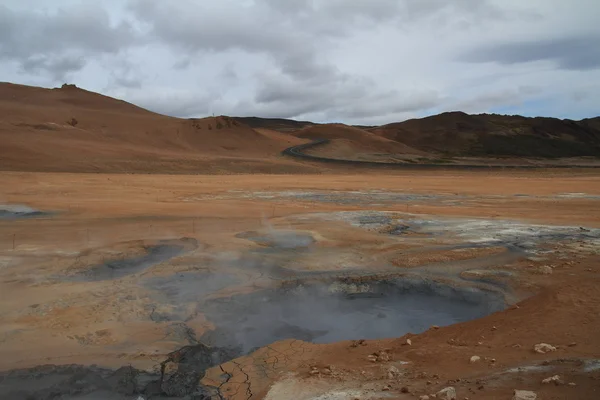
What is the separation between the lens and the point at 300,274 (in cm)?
885

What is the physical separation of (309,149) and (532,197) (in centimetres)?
3965

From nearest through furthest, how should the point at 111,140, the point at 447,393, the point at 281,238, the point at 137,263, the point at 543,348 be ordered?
1. the point at 447,393
2. the point at 543,348
3. the point at 137,263
4. the point at 281,238
5. the point at 111,140

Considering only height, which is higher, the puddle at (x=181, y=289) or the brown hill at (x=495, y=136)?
the brown hill at (x=495, y=136)

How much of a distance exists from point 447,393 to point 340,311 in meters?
3.68

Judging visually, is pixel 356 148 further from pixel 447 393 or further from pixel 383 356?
pixel 447 393

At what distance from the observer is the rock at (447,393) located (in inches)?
161

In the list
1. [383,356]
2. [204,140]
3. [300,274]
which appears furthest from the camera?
[204,140]

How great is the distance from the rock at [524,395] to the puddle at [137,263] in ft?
21.5

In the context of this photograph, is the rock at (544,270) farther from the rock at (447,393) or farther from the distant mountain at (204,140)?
the distant mountain at (204,140)

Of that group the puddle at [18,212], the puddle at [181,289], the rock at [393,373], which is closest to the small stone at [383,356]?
the rock at [393,373]

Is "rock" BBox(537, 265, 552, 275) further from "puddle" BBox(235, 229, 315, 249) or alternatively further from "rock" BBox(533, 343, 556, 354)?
"puddle" BBox(235, 229, 315, 249)

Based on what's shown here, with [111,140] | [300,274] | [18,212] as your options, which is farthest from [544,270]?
[111,140]

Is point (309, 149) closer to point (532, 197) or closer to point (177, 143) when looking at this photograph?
point (177, 143)

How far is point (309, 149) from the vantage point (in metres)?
59.8
